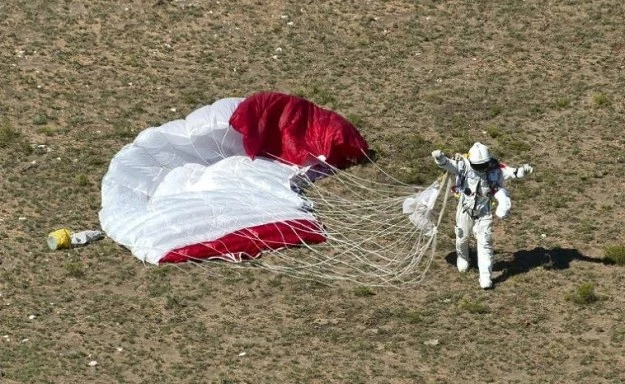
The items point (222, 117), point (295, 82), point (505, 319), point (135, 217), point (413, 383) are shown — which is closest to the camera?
point (413, 383)

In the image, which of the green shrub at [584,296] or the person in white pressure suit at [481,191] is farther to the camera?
the person in white pressure suit at [481,191]

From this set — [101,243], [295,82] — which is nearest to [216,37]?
[295,82]

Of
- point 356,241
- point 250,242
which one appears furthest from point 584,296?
point 250,242

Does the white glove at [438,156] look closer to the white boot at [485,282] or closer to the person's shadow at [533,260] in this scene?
the white boot at [485,282]

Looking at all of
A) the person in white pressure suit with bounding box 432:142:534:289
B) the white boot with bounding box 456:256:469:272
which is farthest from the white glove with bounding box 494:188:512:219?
the white boot with bounding box 456:256:469:272

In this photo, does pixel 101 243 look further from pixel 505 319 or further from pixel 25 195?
pixel 505 319

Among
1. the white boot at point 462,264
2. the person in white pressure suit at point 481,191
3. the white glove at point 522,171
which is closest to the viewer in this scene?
the person in white pressure suit at point 481,191

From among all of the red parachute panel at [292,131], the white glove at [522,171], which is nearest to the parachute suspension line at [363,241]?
the red parachute panel at [292,131]
